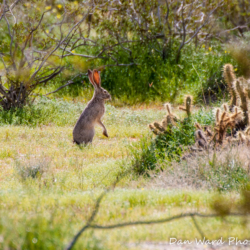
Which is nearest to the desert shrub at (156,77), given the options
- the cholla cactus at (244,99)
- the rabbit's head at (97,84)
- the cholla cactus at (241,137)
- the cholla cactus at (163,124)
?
the rabbit's head at (97,84)

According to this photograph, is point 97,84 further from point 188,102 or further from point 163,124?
point 188,102

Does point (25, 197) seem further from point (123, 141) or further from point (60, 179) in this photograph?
point (123, 141)

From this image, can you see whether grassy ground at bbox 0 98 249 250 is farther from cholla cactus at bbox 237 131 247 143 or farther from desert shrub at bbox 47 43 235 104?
desert shrub at bbox 47 43 235 104

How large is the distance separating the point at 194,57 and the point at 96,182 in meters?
8.75

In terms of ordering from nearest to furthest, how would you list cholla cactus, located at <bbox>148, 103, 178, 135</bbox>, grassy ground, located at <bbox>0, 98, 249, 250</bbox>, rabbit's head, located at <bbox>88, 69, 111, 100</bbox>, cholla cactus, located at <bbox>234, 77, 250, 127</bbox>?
grassy ground, located at <bbox>0, 98, 249, 250</bbox> → cholla cactus, located at <bbox>234, 77, 250, 127</bbox> → cholla cactus, located at <bbox>148, 103, 178, 135</bbox> → rabbit's head, located at <bbox>88, 69, 111, 100</bbox>

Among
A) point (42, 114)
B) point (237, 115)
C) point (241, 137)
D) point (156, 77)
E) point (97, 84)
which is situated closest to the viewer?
point (241, 137)

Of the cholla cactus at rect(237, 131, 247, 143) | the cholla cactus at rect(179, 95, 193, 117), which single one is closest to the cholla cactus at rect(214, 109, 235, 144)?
the cholla cactus at rect(237, 131, 247, 143)

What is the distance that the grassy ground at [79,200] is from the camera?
9.80 ft

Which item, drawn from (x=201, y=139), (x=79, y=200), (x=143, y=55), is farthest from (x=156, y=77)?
(x=79, y=200)

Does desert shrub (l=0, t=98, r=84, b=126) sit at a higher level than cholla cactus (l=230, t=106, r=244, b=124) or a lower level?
higher

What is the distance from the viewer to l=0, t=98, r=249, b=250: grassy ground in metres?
2.99

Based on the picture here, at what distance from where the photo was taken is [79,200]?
14.0ft

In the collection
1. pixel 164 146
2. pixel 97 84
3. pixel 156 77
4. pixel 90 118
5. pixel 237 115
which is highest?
pixel 97 84

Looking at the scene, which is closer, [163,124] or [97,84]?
[163,124]
